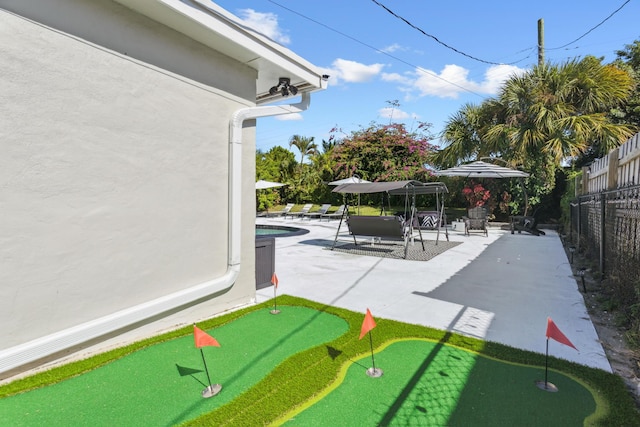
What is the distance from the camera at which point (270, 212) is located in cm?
2628

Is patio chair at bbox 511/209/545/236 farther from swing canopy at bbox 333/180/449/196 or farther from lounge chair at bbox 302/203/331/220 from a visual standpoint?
lounge chair at bbox 302/203/331/220

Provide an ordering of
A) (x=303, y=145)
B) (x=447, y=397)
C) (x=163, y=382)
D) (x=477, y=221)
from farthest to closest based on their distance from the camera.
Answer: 1. (x=303, y=145)
2. (x=477, y=221)
3. (x=163, y=382)
4. (x=447, y=397)

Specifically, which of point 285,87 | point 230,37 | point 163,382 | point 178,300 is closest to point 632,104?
point 285,87

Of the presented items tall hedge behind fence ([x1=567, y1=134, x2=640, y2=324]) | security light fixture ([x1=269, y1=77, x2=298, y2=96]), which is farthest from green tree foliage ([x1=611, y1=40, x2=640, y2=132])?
security light fixture ([x1=269, y1=77, x2=298, y2=96])

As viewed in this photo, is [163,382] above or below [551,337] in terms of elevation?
below

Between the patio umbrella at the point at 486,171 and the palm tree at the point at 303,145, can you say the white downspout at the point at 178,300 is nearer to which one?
the patio umbrella at the point at 486,171

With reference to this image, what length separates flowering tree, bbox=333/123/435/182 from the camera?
18.2 m

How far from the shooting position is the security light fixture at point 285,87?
5.25 metres

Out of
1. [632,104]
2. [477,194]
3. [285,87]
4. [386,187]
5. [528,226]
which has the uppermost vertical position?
[632,104]

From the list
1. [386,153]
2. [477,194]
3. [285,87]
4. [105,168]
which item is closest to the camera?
[105,168]

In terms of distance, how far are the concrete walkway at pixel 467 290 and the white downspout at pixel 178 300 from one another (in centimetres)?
104

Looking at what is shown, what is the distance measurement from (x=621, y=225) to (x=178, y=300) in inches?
228

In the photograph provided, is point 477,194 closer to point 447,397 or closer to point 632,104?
point 632,104

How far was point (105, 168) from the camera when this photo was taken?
3244 mm
